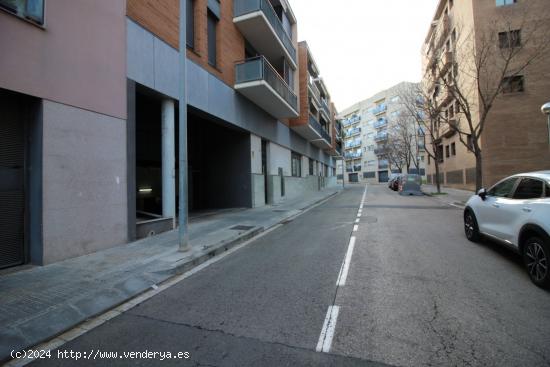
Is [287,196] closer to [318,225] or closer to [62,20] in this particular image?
[318,225]

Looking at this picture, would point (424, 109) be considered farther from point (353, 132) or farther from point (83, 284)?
point (353, 132)

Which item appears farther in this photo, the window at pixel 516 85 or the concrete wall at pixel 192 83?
the window at pixel 516 85

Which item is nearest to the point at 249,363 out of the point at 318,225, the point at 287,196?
the point at 318,225

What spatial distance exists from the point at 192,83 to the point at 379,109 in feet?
244

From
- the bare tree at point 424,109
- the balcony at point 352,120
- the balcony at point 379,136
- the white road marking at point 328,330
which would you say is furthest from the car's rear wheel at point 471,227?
the balcony at point 352,120

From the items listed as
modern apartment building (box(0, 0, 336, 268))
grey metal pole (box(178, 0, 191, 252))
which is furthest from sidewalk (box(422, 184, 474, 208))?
grey metal pole (box(178, 0, 191, 252))

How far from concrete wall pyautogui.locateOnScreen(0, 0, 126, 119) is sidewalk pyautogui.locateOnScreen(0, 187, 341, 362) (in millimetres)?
3392

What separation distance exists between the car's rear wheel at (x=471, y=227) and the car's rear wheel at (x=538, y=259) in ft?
7.41

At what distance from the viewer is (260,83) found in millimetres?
13500

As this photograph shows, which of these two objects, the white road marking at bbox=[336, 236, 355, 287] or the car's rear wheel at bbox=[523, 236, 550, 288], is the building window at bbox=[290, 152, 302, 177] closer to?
the white road marking at bbox=[336, 236, 355, 287]

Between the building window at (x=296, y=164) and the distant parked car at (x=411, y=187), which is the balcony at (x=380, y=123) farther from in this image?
the building window at (x=296, y=164)

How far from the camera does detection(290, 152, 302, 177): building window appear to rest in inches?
963

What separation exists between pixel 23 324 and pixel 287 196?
18.5 m

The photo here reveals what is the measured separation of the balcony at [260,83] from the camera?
13.6 metres
